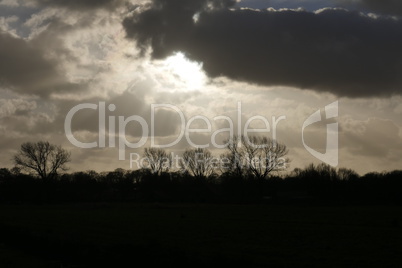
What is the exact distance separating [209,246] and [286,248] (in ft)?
16.1

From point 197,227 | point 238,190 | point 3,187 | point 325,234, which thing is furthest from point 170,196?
point 325,234

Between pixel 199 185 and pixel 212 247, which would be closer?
pixel 212 247

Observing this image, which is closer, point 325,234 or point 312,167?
point 325,234

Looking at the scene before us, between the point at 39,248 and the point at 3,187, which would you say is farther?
the point at 3,187

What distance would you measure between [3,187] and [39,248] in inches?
4056

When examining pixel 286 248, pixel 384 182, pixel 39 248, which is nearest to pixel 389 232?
pixel 286 248

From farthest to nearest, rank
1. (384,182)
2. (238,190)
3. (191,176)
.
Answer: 1. (191,176)
2. (238,190)
3. (384,182)

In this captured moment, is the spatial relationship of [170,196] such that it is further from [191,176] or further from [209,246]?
[209,246]

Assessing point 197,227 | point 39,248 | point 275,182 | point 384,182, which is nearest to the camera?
point 39,248

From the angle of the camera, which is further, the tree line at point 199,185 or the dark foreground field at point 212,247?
the tree line at point 199,185

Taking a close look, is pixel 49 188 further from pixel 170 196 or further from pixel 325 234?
pixel 325 234

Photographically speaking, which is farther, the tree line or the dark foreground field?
the tree line

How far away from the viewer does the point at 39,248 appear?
3212cm

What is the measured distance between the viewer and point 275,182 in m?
135
